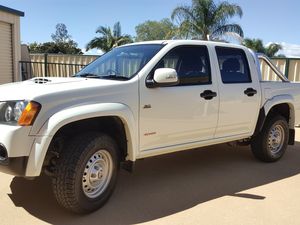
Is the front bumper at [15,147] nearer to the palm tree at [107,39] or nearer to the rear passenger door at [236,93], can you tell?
the rear passenger door at [236,93]

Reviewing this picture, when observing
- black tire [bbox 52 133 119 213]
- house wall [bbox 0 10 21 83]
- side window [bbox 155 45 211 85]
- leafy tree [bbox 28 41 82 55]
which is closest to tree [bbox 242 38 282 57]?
leafy tree [bbox 28 41 82 55]

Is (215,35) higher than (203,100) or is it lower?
higher

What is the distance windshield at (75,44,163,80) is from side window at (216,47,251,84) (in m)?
1.10

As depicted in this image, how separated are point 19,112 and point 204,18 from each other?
1050 inches

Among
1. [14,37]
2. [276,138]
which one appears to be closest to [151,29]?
[14,37]

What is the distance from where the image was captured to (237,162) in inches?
253

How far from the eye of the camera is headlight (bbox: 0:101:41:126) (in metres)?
3.50

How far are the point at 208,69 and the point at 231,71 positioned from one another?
57 cm

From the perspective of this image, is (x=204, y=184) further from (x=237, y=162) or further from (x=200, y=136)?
(x=237, y=162)

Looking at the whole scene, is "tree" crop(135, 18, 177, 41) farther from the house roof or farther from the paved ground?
the paved ground

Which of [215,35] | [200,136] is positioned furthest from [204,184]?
[215,35]

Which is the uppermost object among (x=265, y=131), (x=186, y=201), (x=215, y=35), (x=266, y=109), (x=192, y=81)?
(x=215, y=35)

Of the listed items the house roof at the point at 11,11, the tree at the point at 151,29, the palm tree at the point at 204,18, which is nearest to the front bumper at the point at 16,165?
the house roof at the point at 11,11

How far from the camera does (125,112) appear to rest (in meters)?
4.09
